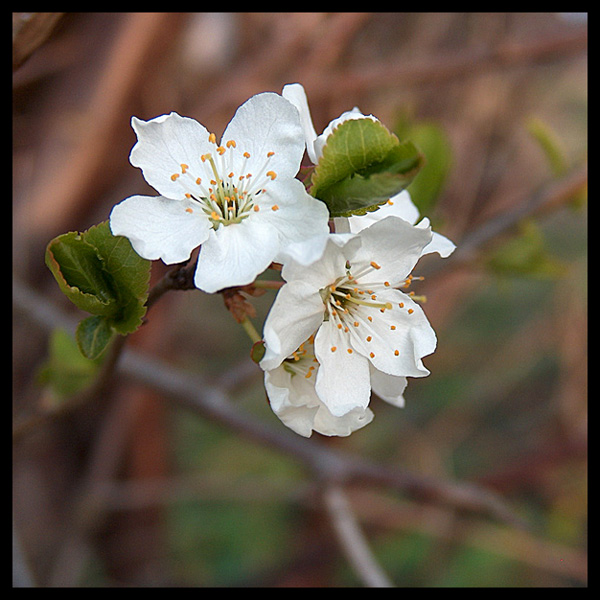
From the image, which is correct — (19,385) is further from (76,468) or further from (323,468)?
→ (323,468)

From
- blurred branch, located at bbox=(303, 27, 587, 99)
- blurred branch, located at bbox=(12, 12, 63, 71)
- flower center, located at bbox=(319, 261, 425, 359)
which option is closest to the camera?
flower center, located at bbox=(319, 261, 425, 359)

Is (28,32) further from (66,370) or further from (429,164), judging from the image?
(429,164)

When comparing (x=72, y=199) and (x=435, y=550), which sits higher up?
(x=72, y=199)

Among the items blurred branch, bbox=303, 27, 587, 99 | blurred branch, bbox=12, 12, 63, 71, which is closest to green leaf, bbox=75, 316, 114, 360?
blurred branch, bbox=12, 12, 63, 71

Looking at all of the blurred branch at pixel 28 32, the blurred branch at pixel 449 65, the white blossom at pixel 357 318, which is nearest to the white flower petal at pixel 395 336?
the white blossom at pixel 357 318

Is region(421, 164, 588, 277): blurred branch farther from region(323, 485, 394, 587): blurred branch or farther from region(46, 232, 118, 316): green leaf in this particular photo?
region(46, 232, 118, 316): green leaf

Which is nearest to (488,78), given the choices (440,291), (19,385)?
(440,291)

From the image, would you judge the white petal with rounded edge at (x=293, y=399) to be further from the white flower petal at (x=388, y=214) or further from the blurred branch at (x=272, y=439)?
the blurred branch at (x=272, y=439)
